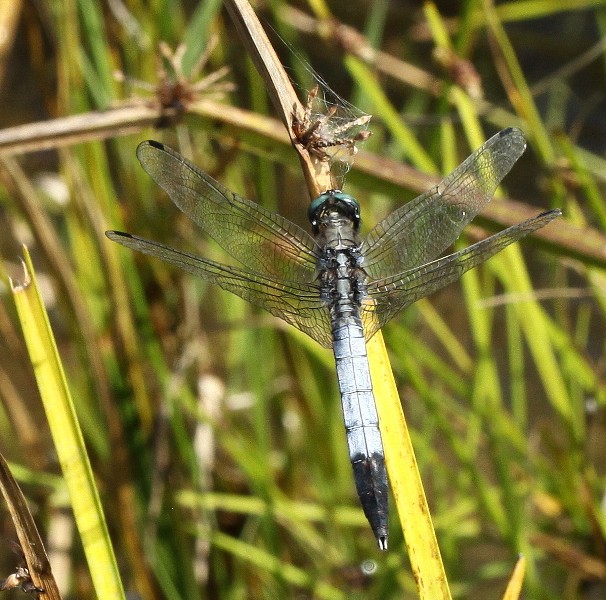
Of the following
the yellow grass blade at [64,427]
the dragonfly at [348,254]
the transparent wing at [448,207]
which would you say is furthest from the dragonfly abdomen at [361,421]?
the yellow grass blade at [64,427]

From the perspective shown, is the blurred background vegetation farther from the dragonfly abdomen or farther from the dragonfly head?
the dragonfly abdomen

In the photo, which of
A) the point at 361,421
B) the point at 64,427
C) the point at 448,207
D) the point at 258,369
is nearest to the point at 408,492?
the point at 361,421

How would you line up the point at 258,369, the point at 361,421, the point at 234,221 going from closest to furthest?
the point at 361,421, the point at 234,221, the point at 258,369

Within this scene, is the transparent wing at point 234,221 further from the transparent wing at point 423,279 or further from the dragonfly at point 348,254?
the transparent wing at point 423,279

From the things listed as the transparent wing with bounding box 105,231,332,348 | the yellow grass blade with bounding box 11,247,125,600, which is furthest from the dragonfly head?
the yellow grass blade with bounding box 11,247,125,600

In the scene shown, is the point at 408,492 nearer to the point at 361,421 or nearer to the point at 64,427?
the point at 361,421

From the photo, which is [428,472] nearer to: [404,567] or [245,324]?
[404,567]
